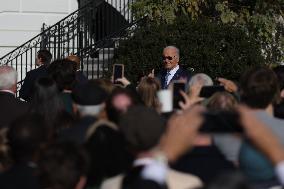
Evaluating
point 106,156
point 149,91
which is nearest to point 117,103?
point 106,156

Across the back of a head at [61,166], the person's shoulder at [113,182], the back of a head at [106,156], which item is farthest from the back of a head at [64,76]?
the back of a head at [61,166]

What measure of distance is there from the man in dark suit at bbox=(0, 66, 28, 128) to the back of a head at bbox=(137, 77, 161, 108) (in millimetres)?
1082

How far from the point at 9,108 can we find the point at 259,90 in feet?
Answer: 10.1

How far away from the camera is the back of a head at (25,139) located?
452 cm

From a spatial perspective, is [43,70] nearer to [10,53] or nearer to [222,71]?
[222,71]

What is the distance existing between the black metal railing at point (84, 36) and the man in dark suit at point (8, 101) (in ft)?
23.5

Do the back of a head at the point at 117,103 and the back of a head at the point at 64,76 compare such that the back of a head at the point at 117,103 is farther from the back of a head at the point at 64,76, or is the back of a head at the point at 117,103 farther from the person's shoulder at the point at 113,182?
the back of a head at the point at 64,76

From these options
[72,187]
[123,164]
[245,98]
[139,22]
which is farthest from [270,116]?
[139,22]

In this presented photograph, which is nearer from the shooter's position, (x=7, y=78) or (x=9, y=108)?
(x=9, y=108)

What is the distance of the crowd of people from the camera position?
155 inches

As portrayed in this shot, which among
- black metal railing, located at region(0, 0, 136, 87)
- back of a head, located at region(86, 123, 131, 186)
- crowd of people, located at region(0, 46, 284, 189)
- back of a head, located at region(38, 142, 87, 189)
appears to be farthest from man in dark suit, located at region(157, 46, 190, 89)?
back of a head, located at region(38, 142, 87, 189)

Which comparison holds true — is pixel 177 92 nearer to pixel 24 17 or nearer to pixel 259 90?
pixel 259 90

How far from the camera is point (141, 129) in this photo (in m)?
4.31

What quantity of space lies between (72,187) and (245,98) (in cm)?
153
